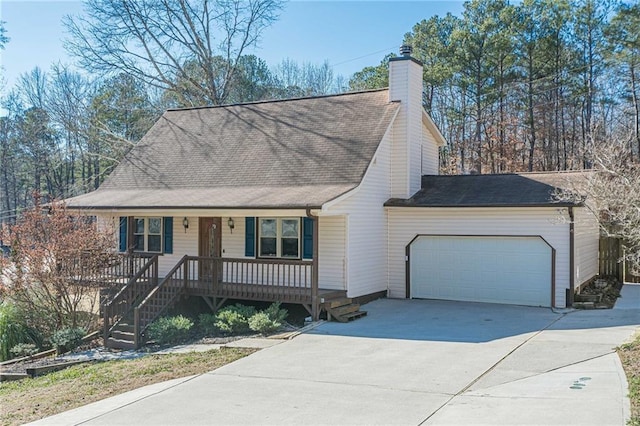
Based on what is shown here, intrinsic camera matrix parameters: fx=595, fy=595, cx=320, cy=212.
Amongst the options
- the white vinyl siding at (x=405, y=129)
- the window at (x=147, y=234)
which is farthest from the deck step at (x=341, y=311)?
the window at (x=147, y=234)

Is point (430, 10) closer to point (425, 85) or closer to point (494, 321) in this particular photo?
point (425, 85)

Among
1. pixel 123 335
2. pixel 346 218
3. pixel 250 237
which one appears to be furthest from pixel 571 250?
pixel 123 335

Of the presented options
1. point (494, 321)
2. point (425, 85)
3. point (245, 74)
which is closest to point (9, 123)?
point (245, 74)

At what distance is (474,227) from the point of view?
1558cm

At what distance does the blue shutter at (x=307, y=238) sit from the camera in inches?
599

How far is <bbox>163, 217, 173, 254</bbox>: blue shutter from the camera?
17.4 meters

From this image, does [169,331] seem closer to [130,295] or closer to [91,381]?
[130,295]

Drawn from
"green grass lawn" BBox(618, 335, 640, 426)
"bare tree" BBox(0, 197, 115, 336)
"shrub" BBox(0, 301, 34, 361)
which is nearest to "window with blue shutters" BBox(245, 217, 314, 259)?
"bare tree" BBox(0, 197, 115, 336)

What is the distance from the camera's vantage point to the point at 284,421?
6875 millimetres

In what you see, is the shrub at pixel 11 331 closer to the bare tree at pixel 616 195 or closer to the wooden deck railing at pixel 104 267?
the wooden deck railing at pixel 104 267

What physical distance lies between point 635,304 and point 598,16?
64.3ft

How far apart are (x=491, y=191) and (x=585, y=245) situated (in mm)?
3532

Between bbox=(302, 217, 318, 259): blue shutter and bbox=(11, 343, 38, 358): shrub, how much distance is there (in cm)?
680

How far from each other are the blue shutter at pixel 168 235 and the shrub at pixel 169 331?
15.3 feet
